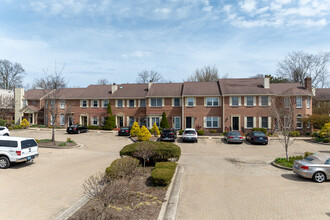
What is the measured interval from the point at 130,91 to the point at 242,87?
1832cm

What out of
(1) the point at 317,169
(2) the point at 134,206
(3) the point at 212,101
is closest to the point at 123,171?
(2) the point at 134,206

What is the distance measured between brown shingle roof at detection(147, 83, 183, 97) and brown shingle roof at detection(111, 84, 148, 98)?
1612 mm

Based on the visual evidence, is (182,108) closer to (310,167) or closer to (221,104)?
(221,104)

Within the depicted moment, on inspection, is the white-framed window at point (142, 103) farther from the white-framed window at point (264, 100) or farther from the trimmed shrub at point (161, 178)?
the trimmed shrub at point (161, 178)

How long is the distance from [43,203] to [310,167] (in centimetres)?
1180

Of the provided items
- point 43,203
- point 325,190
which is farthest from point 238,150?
point 43,203

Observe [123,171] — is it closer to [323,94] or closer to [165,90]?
Result: [165,90]

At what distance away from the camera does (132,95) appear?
3522cm

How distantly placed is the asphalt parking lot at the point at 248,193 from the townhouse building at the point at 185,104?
16.9m

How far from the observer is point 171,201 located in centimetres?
764

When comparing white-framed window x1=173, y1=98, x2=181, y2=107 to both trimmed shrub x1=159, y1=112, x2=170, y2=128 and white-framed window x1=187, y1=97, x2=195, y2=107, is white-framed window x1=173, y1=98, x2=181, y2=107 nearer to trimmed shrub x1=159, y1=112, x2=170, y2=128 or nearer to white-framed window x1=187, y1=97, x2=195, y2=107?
white-framed window x1=187, y1=97, x2=195, y2=107

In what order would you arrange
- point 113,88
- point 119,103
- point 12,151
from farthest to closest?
point 113,88 < point 119,103 < point 12,151

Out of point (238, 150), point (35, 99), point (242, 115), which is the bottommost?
point (238, 150)

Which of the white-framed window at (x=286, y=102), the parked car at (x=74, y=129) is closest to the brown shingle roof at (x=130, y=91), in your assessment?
the parked car at (x=74, y=129)
